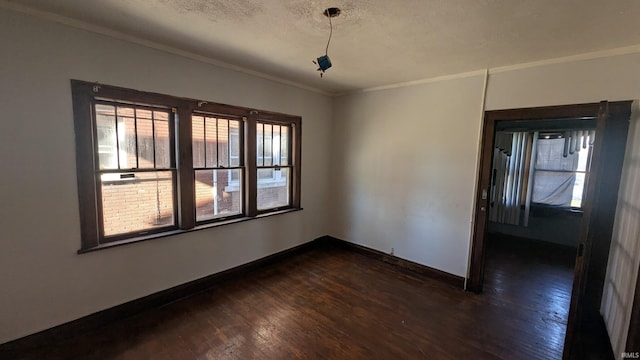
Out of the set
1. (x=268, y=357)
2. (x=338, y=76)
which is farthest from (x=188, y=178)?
(x=338, y=76)

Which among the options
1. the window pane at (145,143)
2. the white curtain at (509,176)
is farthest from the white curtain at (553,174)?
the window pane at (145,143)

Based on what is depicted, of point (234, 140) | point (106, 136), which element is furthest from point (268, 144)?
point (106, 136)

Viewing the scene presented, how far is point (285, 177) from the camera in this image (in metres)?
4.14

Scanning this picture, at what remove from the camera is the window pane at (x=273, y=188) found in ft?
12.5

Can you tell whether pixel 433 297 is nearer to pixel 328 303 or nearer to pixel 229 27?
pixel 328 303

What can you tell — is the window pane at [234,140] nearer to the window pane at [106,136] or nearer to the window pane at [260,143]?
the window pane at [260,143]

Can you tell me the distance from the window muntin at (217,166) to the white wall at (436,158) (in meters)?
1.82

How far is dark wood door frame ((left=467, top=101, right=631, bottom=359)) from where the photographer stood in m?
2.03

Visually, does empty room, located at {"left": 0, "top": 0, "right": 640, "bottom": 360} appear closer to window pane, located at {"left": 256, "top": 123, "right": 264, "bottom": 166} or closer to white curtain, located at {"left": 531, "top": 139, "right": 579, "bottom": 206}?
window pane, located at {"left": 256, "top": 123, "right": 264, "bottom": 166}

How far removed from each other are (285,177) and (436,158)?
7.20ft

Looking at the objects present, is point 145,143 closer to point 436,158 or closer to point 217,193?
point 217,193

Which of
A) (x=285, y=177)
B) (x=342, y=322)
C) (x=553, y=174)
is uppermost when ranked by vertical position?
(x=553, y=174)

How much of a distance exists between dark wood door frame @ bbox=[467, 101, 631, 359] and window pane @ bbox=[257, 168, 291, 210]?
8.64ft

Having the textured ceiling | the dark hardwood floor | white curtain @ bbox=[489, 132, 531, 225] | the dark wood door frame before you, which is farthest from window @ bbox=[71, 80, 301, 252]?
white curtain @ bbox=[489, 132, 531, 225]
